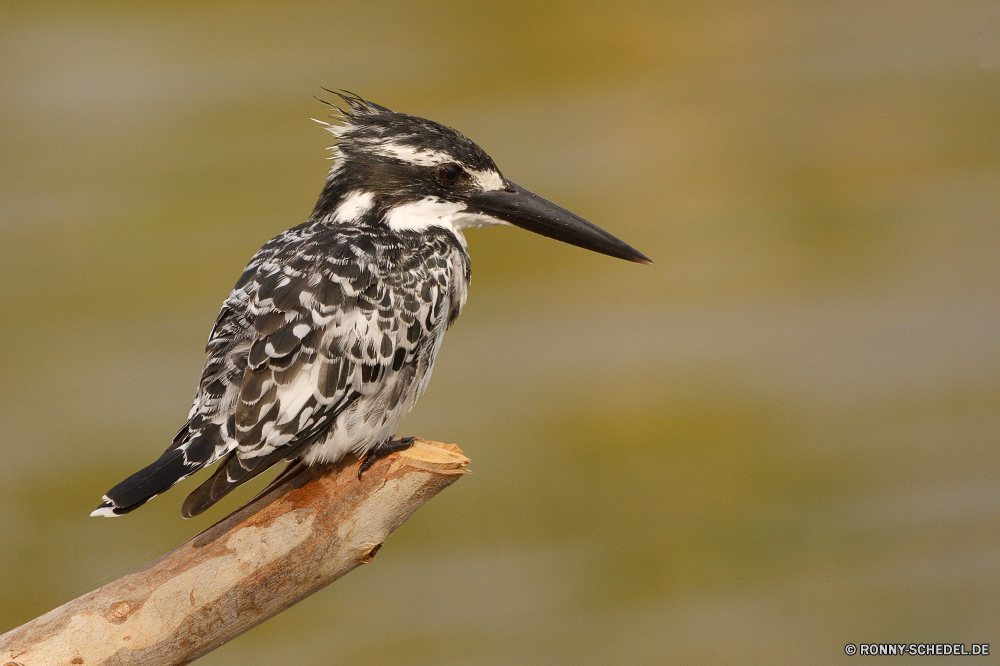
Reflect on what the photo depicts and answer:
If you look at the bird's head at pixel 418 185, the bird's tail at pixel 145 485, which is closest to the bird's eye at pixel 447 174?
the bird's head at pixel 418 185

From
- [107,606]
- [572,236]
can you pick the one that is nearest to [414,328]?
[572,236]

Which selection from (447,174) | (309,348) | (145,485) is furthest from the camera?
(447,174)

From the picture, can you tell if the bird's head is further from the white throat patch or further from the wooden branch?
the wooden branch

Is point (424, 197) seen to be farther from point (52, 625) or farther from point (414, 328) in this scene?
point (52, 625)

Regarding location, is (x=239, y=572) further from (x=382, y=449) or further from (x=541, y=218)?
(x=541, y=218)

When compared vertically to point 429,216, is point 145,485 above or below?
below

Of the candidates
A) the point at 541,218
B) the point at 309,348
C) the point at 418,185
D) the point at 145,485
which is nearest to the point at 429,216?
the point at 418,185

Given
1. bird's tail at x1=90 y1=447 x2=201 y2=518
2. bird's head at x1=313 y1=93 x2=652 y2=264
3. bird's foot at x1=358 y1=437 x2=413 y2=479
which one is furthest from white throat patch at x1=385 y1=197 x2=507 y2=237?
bird's tail at x1=90 y1=447 x2=201 y2=518
